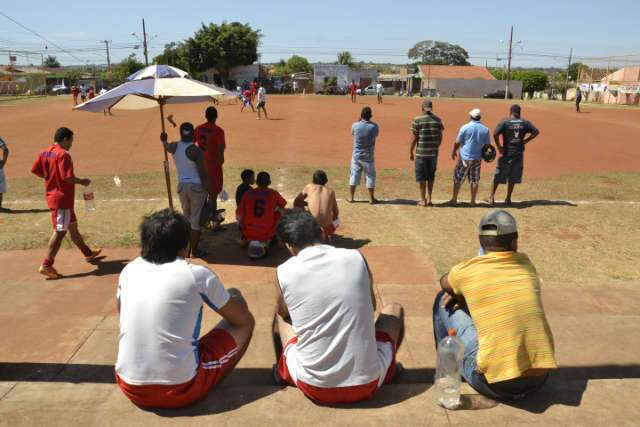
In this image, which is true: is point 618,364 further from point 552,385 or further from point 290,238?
point 290,238

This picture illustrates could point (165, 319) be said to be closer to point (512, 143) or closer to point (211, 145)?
point (211, 145)

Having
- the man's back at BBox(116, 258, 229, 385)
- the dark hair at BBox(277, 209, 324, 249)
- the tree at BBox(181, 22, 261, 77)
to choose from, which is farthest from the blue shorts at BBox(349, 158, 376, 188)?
the tree at BBox(181, 22, 261, 77)

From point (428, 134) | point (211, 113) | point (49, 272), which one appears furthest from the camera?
point (428, 134)

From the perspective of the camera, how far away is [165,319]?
2.71 metres

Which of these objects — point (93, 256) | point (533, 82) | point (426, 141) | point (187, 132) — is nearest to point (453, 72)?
point (533, 82)

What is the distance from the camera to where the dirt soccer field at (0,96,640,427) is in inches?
115

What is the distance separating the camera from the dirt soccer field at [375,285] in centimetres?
292

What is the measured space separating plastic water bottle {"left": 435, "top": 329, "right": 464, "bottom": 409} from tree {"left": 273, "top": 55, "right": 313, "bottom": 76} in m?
91.1

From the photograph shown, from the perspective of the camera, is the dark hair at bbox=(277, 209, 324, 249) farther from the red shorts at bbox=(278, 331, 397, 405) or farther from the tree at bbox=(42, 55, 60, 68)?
the tree at bbox=(42, 55, 60, 68)

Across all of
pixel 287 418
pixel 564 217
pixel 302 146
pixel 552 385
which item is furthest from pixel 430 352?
pixel 302 146

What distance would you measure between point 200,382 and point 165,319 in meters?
0.45

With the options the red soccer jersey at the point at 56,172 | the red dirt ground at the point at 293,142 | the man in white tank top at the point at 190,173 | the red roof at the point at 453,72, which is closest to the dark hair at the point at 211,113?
the man in white tank top at the point at 190,173

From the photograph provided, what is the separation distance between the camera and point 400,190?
10.8 metres

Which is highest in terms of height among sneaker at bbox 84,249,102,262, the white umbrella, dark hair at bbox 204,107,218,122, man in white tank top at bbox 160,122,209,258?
the white umbrella
